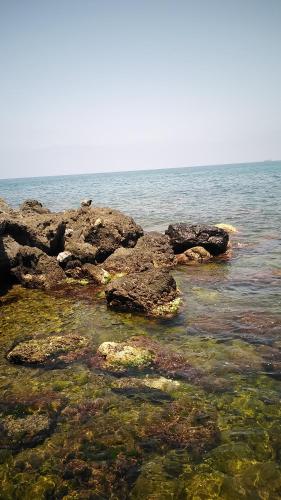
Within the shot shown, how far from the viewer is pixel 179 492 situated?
520 cm

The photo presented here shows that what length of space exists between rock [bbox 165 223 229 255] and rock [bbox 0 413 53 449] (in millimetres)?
13392

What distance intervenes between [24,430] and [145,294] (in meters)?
6.15

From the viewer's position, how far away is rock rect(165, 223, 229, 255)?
1861 cm

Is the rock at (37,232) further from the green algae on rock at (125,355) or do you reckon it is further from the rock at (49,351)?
the green algae on rock at (125,355)

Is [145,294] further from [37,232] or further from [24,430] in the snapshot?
[37,232]

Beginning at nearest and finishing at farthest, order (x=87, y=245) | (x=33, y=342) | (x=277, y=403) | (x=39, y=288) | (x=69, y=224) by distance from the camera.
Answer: (x=277, y=403) → (x=33, y=342) → (x=39, y=288) → (x=87, y=245) → (x=69, y=224)

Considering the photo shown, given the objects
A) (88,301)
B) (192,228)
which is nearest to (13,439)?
(88,301)

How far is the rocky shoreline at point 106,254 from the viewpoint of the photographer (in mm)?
12172

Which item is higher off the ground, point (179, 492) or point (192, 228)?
point (192, 228)

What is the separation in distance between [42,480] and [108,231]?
45.8 ft

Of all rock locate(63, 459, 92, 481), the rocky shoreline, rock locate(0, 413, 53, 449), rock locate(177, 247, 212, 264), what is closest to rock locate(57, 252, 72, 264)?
the rocky shoreline

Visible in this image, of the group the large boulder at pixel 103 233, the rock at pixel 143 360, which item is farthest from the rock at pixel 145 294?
the large boulder at pixel 103 233

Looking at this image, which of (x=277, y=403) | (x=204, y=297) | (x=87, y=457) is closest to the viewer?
(x=87, y=457)

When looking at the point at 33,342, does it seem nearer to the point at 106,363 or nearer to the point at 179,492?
the point at 106,363
